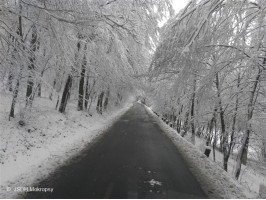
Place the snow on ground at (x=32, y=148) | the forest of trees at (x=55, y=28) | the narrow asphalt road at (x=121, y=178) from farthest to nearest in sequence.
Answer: the snow on ground at (x=32, y=148), the narrow asphalt road at (x=121, y=178), the forest of trees at (x=55, y=28)

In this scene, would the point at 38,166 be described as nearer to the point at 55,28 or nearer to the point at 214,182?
the point at 55,28

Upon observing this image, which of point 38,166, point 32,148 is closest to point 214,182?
point 38,166

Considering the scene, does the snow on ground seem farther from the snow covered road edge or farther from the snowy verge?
the snowy verge

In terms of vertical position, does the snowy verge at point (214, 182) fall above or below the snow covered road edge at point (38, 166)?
above

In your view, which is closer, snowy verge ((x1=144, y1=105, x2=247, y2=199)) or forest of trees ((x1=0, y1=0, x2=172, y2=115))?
forest of trees ((x1=0, y1=0, x2=172, y2=115))

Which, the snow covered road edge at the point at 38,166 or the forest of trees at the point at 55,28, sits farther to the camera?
the snow covered road edge at the point at 38,166

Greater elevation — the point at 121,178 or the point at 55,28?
the point at 55,28

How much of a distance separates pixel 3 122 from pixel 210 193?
8785mm

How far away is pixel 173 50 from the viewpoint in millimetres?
4793

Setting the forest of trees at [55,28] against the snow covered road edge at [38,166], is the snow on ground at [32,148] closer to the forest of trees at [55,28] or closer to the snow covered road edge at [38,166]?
the snow covered road edge at [38,166]

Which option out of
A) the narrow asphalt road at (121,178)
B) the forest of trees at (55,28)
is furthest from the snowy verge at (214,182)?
the forest of trees at (55,28)

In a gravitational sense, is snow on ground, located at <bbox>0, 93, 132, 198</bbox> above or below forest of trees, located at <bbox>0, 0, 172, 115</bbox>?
below

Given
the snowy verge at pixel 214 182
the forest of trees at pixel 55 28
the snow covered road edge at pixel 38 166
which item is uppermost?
the forest of trees at pixel 55 28

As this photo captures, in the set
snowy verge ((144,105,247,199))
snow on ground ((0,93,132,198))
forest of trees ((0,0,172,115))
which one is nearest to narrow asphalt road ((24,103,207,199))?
snowy verge ((144,105,247,199))
